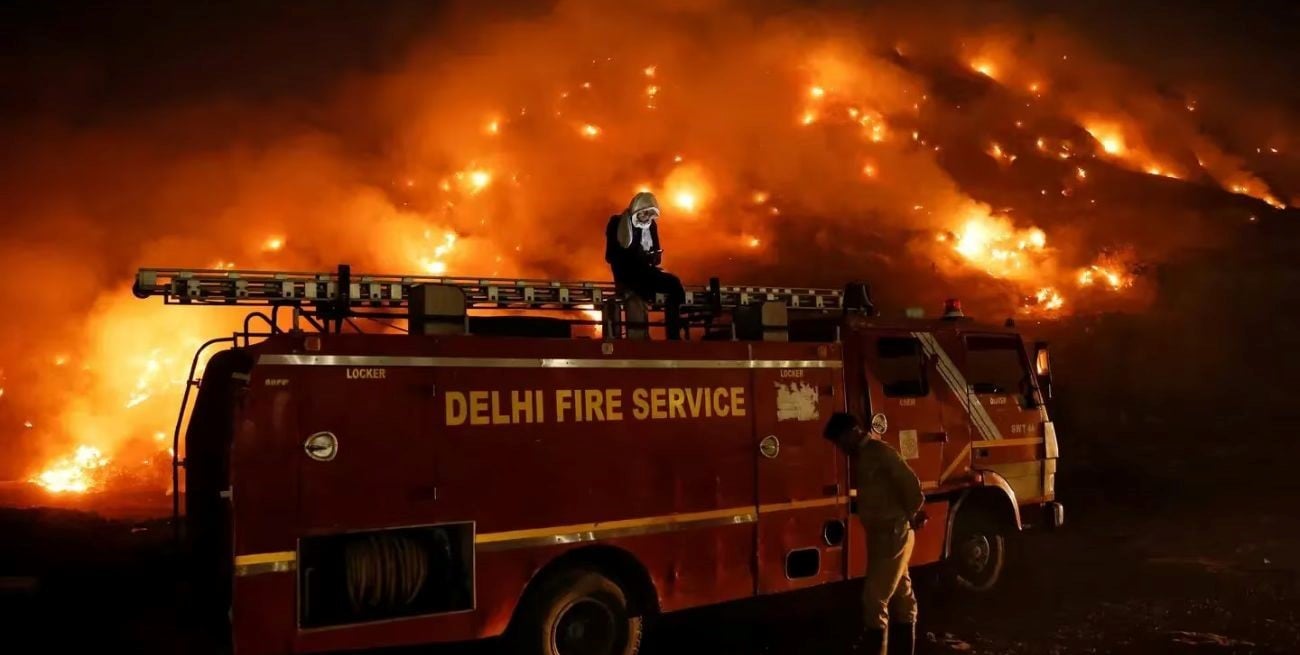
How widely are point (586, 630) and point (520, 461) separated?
1.23 metres

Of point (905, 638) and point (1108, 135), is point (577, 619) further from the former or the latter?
point (1108, 135)

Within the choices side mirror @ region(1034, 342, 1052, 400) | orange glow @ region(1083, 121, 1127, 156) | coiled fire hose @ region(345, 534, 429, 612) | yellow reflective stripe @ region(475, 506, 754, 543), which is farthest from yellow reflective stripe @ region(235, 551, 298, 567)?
orange glow @ region(1083, 121, 1127, 156)

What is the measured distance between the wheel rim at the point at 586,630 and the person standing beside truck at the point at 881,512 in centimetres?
174

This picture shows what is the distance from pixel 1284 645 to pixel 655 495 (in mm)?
5040

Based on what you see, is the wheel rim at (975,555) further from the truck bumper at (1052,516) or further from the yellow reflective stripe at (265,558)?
the yellow reflective stripe at (265,558)

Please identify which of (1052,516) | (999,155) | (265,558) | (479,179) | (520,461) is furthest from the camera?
(999,155)

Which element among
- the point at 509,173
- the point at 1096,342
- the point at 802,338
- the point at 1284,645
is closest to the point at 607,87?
the point at 509,173

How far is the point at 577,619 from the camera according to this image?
17.9 ft

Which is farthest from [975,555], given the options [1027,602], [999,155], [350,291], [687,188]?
[999,155]

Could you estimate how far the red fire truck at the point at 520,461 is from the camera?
4.54 m

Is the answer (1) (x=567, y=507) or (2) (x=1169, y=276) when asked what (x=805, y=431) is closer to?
(1) (x=567, y=507)

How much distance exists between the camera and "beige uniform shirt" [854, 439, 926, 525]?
560 centimetres

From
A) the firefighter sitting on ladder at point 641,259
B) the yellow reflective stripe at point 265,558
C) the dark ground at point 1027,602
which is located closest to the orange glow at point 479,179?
the dark ground at point 1027,602

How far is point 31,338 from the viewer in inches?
1013
